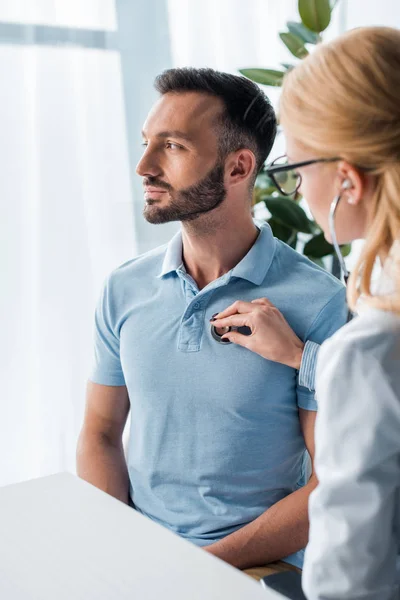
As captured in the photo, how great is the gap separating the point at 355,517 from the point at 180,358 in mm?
704

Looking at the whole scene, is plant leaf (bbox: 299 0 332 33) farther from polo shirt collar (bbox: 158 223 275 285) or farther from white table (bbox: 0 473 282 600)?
white table (bbox: 0 473 282 600)

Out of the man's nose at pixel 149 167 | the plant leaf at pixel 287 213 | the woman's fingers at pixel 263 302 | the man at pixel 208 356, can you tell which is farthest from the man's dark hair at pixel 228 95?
the plant leaf at pixel 287 213

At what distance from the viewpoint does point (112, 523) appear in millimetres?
981

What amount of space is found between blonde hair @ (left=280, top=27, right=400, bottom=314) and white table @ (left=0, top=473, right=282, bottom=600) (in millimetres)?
351

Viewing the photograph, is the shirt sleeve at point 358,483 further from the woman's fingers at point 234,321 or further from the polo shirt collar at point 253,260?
the polo shirt collar at point 253,260

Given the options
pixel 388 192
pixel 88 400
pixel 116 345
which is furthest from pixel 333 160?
pixel 88 400

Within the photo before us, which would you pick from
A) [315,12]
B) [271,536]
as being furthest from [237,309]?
[315,12]

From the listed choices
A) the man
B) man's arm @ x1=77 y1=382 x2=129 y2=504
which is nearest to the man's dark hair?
the man

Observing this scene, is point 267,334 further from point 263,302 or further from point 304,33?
point 304,33

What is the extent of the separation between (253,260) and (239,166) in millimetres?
217

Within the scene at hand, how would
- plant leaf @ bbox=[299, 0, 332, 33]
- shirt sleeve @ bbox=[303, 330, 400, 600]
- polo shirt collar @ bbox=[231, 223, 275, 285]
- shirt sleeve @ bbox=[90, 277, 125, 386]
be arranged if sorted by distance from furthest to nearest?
plant leaf @ bbox=[299, 0, 332, 33], shirt sleeve @ bbox=[90, 277, 125, 386], polo shirt collar @ bbox=[231, 223, 275, 285], shirt sleeve @ bbox=[303, 330, 400, 600]

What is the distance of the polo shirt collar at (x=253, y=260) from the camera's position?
57.0 inches

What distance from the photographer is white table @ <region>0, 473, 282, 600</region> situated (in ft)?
2.64

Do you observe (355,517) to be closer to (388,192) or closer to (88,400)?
(388,192)
